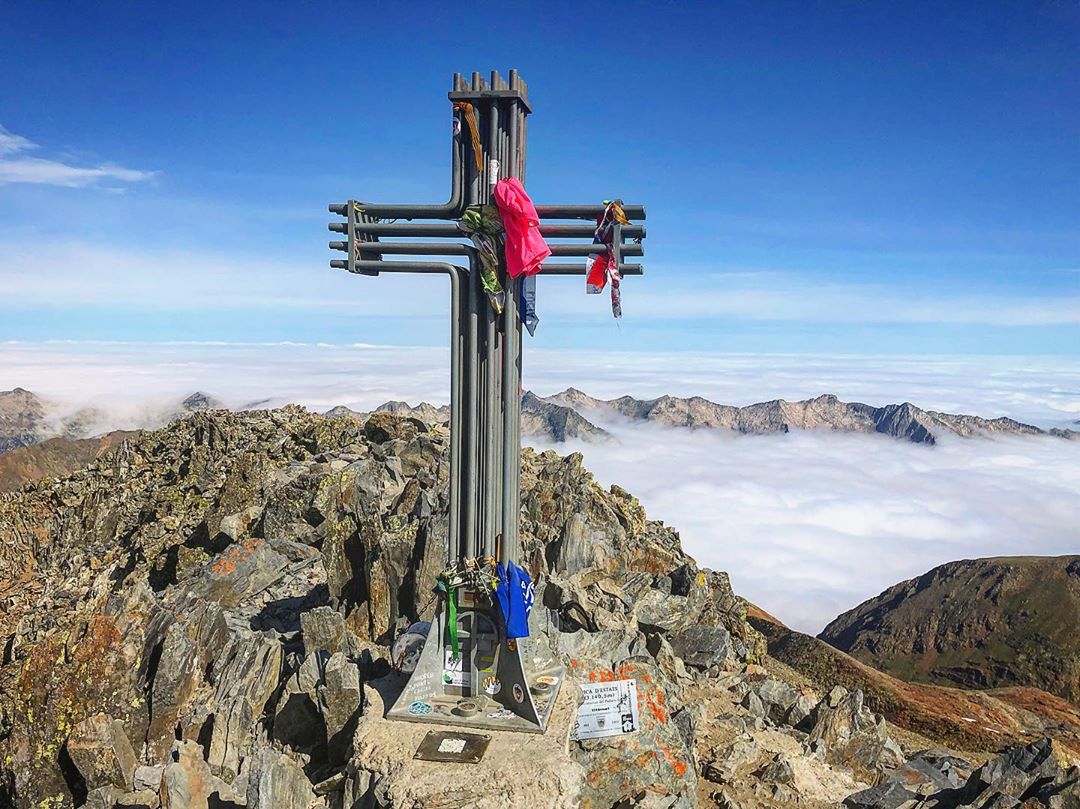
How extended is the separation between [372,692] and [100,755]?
417 cm

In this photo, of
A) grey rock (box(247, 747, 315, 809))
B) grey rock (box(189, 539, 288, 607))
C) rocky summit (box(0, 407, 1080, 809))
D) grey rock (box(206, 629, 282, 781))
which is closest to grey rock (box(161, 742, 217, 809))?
rocky summit (box(0, 407, 1080, 809))

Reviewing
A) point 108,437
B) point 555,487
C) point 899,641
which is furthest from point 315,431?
point 899,641

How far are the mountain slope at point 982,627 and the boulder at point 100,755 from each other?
133 metres

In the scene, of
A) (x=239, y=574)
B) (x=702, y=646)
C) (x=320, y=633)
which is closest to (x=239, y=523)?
(x=239, y=574)

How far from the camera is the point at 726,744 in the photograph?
1662cm

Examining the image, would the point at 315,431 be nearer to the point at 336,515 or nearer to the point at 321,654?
the point at 336,515

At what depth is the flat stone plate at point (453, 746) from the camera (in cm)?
1124

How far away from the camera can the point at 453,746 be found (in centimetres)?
1154

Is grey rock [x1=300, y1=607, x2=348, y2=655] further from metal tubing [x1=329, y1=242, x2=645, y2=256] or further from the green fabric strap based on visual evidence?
metal tubing [x1=329, y1=242, x2=645, y2=256]

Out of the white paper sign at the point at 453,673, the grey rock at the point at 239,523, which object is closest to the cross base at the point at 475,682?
the white paper sign at the point at 453,673

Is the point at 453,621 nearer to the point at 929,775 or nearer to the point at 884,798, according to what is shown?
the point at 884,798

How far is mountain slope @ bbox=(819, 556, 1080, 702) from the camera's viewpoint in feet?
436

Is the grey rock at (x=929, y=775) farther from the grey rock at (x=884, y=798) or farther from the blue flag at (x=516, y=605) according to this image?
the blue flag at (x=516, y=605)

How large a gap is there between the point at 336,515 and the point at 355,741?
1465cm
